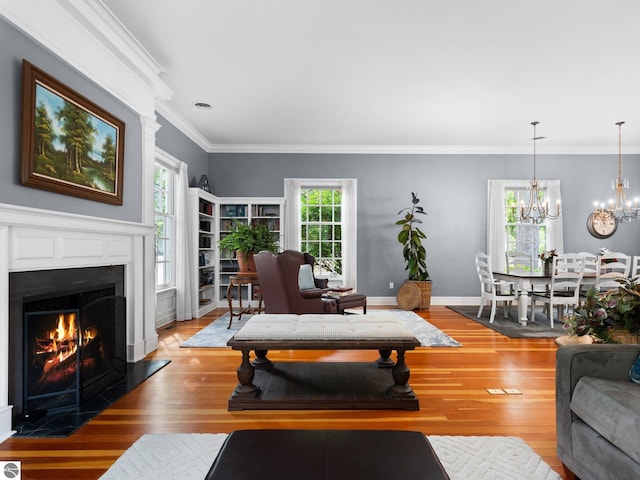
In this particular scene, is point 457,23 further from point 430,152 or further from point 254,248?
point 430,152

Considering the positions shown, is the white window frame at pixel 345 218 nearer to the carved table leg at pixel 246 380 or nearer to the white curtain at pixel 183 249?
the white curtain at pixel 183 249

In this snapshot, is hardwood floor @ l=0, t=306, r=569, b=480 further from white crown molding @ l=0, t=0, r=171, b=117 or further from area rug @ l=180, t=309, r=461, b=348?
white crown molding @ l=0, t=0, r=171, b=117

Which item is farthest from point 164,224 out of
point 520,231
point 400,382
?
point 520,231

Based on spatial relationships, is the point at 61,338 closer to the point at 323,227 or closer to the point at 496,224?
the point at 323,227

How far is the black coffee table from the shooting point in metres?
1.13

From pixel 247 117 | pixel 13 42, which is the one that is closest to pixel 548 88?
pixel 247 117

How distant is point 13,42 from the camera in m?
2.25

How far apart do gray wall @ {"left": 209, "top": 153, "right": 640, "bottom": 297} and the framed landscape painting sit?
3.71 meters

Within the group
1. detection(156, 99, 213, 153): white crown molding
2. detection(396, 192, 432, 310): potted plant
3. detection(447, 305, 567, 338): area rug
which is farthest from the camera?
detection(396, 192, 432, 310): potted plant

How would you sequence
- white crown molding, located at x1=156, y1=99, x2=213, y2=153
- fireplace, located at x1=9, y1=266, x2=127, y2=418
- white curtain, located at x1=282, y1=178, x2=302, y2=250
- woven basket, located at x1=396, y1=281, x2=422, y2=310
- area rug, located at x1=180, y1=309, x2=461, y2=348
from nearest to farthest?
fireplace, located at x1=9, y1=266, x2=127, y2=418 → area rug, located at x1=180, y1=309, x2=461, y2=348 → white crown molding, located at x1=156, y1=99, x2=213, y2=153 → woven basket, located at x1=396, y1=281, x2=422, y2=310 → white curtain, located at x1=282, y1=178, x2=302, y2=250

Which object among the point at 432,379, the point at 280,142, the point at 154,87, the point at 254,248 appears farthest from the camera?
the point at 280,142

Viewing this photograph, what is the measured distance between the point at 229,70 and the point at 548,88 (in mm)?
3595

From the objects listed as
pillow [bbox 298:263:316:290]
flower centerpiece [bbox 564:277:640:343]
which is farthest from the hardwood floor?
pillow [bbox 298:263:316:290]

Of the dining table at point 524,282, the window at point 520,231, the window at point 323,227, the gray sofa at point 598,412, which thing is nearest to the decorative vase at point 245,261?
the window at point 323,227
